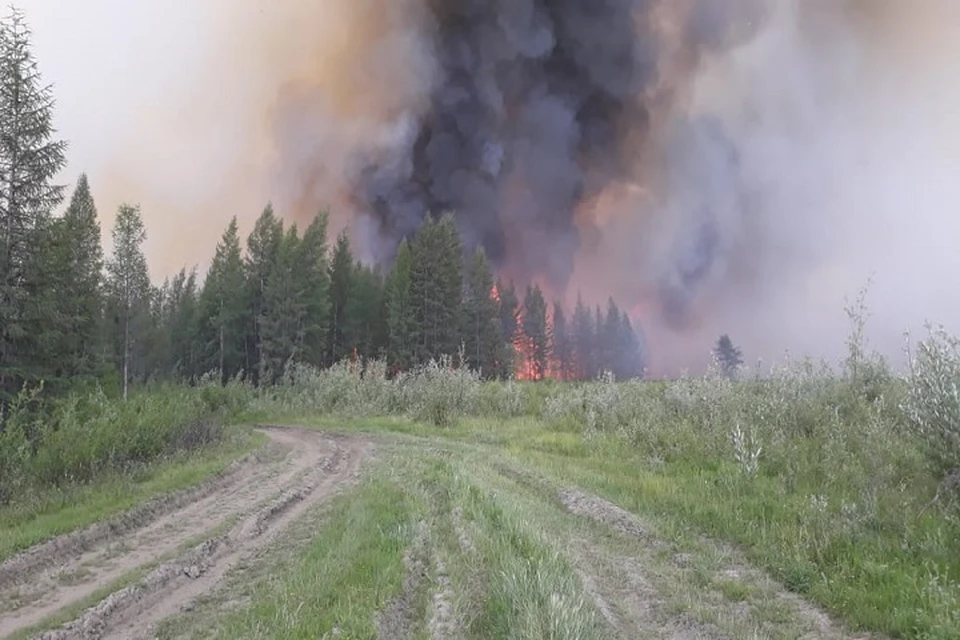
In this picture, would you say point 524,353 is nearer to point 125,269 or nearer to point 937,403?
point 125,269

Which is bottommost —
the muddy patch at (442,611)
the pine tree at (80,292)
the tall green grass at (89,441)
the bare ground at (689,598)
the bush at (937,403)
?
the bare ground at (689,598)

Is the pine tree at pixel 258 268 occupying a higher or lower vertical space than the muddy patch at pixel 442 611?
higher

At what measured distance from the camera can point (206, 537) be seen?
9656 mm

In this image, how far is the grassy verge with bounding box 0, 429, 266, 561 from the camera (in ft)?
31.9

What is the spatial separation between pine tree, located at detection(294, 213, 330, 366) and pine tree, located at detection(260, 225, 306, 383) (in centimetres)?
60

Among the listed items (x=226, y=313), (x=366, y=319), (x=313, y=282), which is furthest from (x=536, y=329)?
(x=226, y=313)

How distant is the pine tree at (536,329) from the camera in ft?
307

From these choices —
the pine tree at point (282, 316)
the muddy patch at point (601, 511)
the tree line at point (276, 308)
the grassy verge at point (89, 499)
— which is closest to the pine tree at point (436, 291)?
the tree line at point (276, 308)

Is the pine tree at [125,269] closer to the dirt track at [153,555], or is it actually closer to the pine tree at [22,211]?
the pine tree at [22,211]

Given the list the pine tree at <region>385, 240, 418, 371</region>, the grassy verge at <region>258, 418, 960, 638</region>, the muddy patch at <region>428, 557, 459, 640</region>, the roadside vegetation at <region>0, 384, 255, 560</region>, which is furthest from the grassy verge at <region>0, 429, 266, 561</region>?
the pine tree at <region>385, 240, 418, 371</region>

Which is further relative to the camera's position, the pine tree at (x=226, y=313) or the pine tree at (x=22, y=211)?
the pine tree at (x=226, y=313)

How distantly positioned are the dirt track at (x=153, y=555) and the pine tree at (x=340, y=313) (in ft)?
182

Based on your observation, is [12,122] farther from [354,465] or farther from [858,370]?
[858,370]

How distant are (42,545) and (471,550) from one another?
708cm
